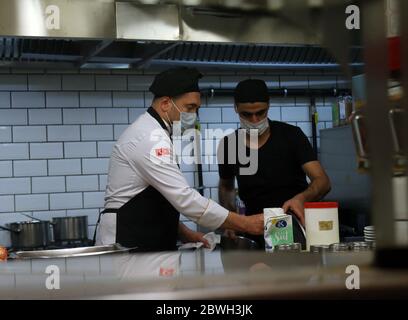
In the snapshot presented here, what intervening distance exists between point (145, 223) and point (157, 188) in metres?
0.17

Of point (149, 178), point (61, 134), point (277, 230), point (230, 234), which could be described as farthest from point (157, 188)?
point (61, 134)

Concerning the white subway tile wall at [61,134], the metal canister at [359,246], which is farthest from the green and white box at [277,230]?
the white subway tile wall at [61,134]

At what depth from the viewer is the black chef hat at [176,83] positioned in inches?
105

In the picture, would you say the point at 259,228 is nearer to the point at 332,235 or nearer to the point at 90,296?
the point at 332,235

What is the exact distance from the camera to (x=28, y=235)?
12.1 feet

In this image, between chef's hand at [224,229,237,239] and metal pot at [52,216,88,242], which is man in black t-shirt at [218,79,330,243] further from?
metal pot at [52,216,88,242]

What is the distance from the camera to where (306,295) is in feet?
2.62

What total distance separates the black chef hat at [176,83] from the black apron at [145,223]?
390 millimetres

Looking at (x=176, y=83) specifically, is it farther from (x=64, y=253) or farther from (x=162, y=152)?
(x=64, y=253)

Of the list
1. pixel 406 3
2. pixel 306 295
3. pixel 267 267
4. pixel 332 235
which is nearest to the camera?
pixel 406 3

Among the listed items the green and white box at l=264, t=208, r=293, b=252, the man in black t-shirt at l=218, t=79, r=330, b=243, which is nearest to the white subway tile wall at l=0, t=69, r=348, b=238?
the man in black t-shirt at l=218, t=79, r=330, b=243

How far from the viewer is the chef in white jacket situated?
98.5 inches
